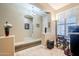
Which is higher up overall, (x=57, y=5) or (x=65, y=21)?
(x=57, y=5)

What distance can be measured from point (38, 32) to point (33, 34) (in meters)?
0.12

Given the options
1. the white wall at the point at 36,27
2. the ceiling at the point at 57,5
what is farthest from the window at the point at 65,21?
the white wall at the point at 36,27

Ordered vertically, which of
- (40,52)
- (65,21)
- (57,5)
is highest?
(57,5)

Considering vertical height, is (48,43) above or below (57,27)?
below

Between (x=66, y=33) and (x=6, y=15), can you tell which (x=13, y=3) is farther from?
(x=66, y=33)

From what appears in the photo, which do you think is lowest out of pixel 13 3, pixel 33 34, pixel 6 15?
pixel 33 34

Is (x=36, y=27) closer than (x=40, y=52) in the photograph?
No

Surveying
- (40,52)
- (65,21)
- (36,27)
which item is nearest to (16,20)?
(36,27)

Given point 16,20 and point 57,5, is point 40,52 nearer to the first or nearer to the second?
point 16,20

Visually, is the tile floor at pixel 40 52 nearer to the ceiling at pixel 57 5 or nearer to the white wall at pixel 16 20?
the white wall at pixel 16 20

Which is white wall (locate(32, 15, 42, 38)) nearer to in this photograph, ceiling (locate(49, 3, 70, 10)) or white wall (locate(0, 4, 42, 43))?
white wall (locate(0, 4, 42, 43))

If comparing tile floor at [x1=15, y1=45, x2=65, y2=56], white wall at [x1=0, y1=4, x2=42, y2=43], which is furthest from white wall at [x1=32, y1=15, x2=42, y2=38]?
tile floor at [x1=15, y1=45, x2=65, y2=56]

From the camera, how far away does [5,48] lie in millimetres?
2121

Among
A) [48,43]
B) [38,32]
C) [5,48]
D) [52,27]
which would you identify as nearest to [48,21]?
[52,27]
